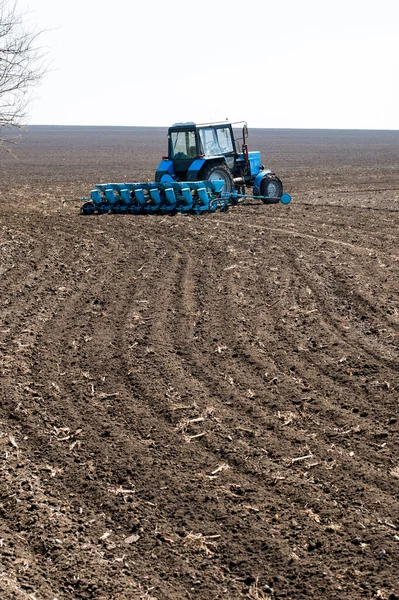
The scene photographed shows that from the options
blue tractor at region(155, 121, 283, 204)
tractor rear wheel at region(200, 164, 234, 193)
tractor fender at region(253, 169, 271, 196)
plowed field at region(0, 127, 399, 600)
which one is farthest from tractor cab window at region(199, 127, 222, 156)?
plowed field at region(0, 127, 399, 600)

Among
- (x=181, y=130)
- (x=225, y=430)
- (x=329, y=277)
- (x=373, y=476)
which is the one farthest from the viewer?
(x=181, y=130)

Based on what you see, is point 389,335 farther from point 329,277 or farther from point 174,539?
point 174,539

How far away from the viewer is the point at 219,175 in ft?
61.3

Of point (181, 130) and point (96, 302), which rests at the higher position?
point (181, 130)

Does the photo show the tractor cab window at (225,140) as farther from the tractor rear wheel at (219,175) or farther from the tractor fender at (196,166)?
the tractor rear wheel at (219,175)

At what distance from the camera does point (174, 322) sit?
29.1 ft

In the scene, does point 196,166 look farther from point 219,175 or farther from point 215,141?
point 215,141

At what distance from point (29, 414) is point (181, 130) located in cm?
1369

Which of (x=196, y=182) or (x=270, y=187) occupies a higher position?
(x=196, y=182)

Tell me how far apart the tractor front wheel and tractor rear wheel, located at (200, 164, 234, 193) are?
3.52 feet

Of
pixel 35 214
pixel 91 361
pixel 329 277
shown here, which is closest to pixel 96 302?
pixel 91 361

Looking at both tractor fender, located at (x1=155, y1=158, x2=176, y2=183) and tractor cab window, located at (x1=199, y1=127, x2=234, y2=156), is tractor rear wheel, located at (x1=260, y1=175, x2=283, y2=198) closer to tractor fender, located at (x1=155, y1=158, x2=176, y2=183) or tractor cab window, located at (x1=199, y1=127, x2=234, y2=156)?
tractor cab window, located at (x1=199, y1=127, x2=234, y2=156)

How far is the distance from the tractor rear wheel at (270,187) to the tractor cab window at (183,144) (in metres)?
2.02

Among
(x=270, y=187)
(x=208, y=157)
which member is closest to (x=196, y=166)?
(x=208, y=157)
